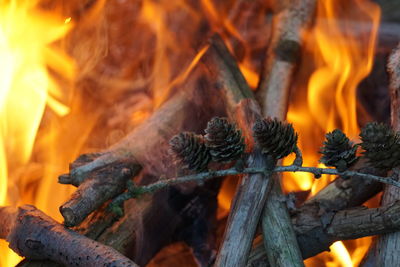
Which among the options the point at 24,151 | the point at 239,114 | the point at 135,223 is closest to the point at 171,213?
the point at 135,223

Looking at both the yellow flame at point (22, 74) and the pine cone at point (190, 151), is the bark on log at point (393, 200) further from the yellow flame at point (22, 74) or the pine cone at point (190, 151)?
the yellow flame at point (22, 74)

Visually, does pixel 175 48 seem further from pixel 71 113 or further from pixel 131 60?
pixel 71 113

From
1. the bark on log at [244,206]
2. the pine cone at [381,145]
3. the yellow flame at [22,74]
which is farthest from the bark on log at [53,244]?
the pine cone at [381,145]

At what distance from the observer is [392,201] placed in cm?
150

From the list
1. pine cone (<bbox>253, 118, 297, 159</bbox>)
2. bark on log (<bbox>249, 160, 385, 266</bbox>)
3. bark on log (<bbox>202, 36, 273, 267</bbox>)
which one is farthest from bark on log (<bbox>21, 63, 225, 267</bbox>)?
pine cone (<bbox>253, 118, 297, 159</bbox>)

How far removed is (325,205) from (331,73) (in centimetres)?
86

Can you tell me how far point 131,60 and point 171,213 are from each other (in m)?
1.01

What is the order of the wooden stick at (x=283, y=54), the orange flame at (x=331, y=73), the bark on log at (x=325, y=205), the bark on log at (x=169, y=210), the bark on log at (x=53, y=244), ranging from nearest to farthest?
1. the bark on log at (x=53, y=244)
2. the bark on log at (x=325, y=205)
3. the bark on log at (x=169, y=210)
4. the wooden stick at (x=283, y=54)
5. the orange flame at (x=331, y=73)

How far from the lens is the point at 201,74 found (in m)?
2.14

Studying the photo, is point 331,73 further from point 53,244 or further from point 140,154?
point 53,244

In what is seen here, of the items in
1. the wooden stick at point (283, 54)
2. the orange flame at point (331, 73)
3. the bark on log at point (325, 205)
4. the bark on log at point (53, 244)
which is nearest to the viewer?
the bark on log at point (53, 244)

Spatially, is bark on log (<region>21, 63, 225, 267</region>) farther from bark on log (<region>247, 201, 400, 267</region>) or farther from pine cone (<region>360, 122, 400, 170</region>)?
pine cone (<region>360, 122, 400, 170</region>)

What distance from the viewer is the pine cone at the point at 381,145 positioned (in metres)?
1.42

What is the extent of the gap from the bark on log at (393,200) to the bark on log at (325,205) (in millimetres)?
131
